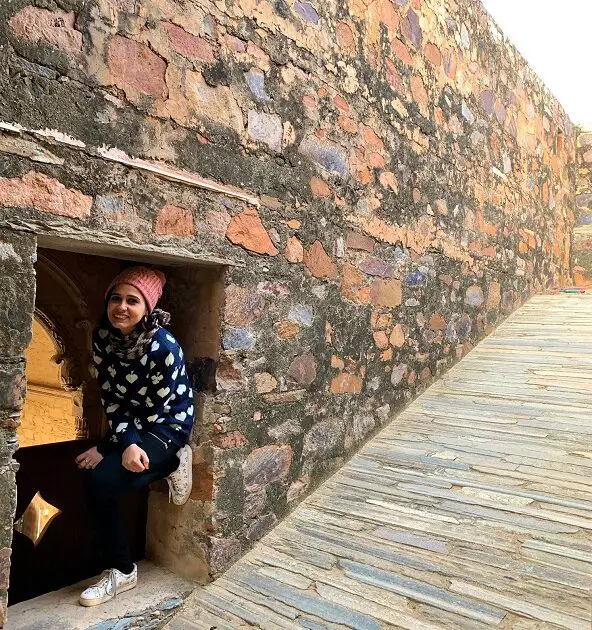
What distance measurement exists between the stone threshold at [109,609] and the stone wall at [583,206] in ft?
22.2

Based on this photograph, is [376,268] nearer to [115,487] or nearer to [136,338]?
[136,338]

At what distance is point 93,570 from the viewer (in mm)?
2699

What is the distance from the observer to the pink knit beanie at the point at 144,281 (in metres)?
2.18

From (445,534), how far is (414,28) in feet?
9.88

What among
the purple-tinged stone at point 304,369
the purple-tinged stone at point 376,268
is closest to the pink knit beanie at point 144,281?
the purple-tinged stone at point 304,369

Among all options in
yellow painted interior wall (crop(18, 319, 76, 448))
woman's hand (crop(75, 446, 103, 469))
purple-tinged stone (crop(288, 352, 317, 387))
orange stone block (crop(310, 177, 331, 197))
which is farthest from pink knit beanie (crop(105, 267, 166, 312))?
yellow painted interior wall (crop(18, 319, 76, 448))

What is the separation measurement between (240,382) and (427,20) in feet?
9.41

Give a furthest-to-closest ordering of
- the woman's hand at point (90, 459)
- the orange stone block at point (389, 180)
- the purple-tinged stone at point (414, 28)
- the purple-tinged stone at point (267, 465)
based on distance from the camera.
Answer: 1. the purple-tinged stone at point (414, 28)
2. the orange stone block at point (389, 180)
3. the purple-tinged stone at point (267, 465)
4. the woman's hand at point (90, 459)

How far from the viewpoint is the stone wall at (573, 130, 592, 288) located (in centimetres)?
747

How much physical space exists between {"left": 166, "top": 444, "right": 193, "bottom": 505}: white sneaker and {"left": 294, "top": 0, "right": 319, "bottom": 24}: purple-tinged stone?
1.99 metres

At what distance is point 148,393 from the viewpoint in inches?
87.5

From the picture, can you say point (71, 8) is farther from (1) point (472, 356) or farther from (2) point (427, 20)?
(1) point (472, 356)

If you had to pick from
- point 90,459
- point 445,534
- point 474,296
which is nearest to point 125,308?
point 90,459

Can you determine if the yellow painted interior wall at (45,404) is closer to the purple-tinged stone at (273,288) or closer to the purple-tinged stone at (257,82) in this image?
the purple-tinged stone at (273,288)
